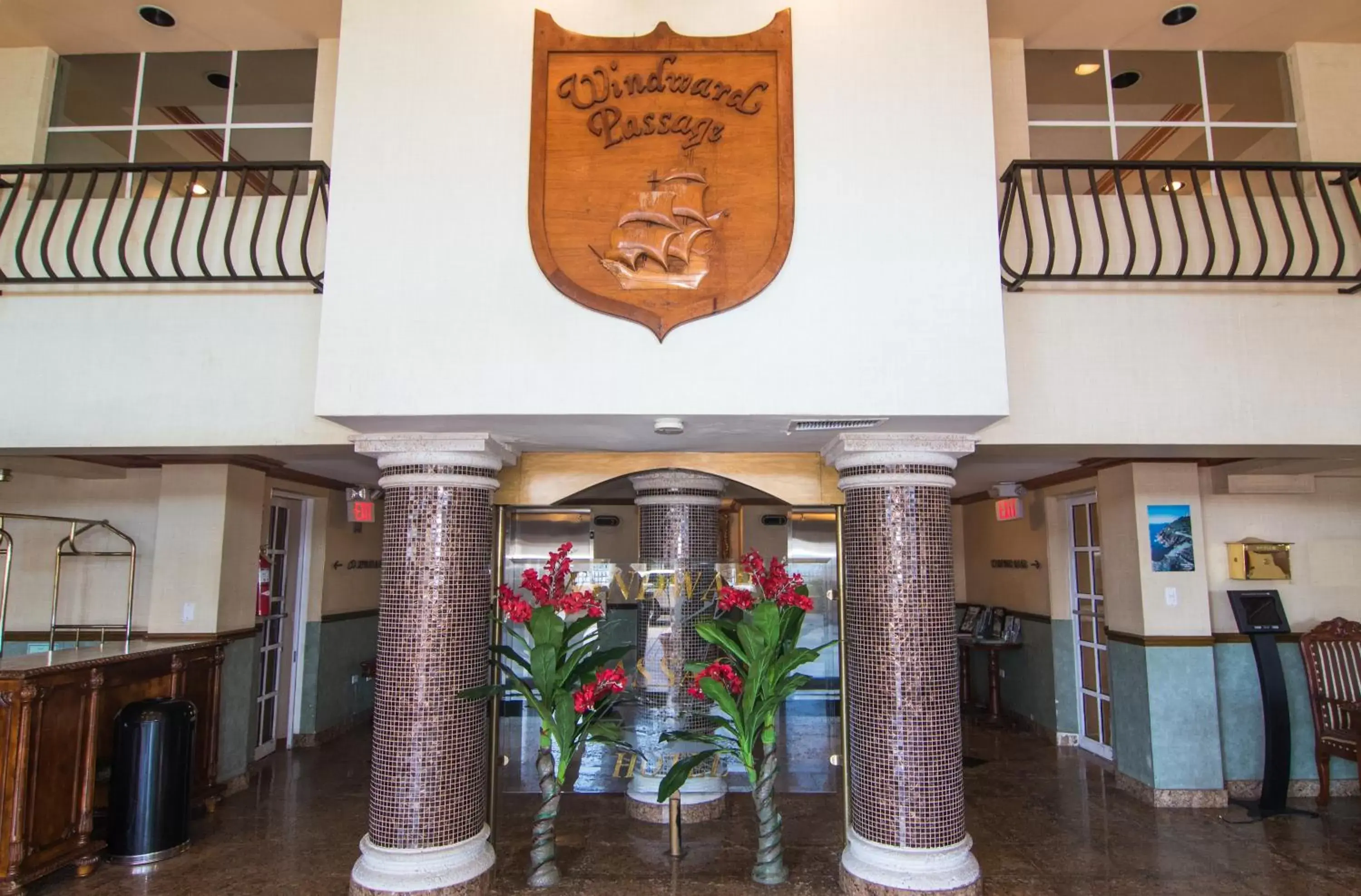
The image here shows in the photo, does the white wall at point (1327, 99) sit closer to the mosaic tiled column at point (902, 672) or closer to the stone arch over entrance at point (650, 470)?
the mosaic tiled column at point (902, 672)

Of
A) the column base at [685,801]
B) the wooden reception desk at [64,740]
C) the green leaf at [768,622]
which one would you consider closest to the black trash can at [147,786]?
the wooden reception desk at [64,740]

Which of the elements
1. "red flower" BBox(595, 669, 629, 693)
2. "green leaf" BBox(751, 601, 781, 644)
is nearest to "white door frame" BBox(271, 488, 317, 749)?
"red flower" BBox(595, 669, 629, 693)

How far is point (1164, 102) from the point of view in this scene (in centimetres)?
576

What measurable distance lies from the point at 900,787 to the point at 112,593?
19.3 feet

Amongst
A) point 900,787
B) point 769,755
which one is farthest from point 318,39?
point 900,787

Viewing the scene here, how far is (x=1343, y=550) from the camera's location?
595 centimetres

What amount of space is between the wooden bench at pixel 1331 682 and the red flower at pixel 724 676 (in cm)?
423

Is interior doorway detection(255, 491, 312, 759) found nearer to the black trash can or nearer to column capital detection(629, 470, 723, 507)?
the black trash can

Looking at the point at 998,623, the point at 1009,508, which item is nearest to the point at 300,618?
the point at 1009,508

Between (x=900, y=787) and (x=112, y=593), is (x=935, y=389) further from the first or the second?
(x=112, y=593)

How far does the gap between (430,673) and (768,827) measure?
1944mm

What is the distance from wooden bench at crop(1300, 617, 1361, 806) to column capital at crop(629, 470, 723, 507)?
4268 millimetres

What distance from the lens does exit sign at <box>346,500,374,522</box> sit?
604cm

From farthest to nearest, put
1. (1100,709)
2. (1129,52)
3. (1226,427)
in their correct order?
(1100,709), (1129,52), (1226,427)
